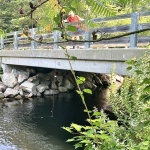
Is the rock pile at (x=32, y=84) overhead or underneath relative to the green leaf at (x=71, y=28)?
underneath

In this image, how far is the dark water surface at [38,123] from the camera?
7742mm

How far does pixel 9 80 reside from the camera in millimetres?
15453

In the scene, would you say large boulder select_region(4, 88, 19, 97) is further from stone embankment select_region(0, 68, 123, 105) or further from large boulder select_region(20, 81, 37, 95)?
large boulder select_region(20, 81, 37, 95)

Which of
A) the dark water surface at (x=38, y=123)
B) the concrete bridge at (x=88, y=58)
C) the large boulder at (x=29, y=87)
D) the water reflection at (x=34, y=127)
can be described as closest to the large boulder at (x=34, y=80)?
the large boulder at (x=29, y=87)

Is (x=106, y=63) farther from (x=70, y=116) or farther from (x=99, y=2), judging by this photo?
(x=99, y=2)

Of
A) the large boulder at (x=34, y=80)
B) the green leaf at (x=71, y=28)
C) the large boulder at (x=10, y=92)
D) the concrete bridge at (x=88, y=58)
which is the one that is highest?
the green leaf at (x=71, y=28)

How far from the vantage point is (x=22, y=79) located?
1562 centimetres

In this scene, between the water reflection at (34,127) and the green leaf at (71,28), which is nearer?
the green leaf at (71,28)

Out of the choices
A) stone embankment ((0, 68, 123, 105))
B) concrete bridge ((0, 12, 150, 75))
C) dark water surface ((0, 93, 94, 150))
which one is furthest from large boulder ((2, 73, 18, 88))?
concrete bridge ((0, 12, 150, 75))

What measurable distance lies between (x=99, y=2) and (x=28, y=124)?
9145 millimetres

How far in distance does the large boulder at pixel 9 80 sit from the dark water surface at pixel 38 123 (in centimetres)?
187

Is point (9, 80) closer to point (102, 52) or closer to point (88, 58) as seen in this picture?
point (88, 58)

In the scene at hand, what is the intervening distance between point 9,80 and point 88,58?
8.44m

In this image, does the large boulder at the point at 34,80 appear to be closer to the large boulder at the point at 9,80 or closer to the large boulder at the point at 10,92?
the large boulder at the point at 9,80
